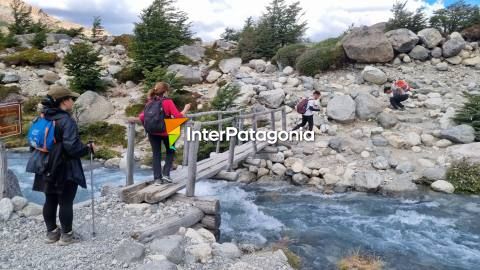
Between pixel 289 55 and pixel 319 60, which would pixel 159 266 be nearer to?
pixel 319 60

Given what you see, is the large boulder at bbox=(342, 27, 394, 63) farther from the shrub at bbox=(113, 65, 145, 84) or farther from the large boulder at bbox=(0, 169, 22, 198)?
the large boulder at bbox=(0, 169, 22, 198)

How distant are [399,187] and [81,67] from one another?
14.8 meters

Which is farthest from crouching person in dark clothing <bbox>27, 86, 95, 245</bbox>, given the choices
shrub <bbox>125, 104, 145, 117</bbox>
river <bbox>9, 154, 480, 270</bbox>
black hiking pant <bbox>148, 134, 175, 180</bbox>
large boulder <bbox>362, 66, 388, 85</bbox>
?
large boulder <bbox>362, 66, 388, 85</bbox>

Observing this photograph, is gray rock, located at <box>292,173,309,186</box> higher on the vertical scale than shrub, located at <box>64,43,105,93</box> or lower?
lower

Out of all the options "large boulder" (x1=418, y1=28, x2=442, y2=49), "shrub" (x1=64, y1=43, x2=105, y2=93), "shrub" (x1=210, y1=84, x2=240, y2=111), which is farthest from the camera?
"large boulder" (x1=418, y1=28, x2=442, y2=49)

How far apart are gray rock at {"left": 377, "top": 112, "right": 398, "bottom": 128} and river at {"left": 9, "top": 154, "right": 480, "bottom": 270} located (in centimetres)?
433

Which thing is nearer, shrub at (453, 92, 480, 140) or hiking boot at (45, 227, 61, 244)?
hiking boot at (45, 227, 61, 244)

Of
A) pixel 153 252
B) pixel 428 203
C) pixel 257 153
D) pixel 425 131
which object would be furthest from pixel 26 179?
pixel 425 131

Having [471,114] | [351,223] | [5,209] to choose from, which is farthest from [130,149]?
[471,114]

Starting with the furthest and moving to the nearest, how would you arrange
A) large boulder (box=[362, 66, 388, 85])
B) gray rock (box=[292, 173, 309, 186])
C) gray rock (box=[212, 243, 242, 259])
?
large boulder (box=[362, 66, 388, 85]) < gray rock (box=[292, 173, 309, 186]) < gray rock (box=[212, 243, 242, 259])

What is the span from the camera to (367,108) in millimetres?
14961

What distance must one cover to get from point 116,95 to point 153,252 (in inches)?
598

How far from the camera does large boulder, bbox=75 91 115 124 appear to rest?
52.7ft

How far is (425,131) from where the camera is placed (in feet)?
44.7
